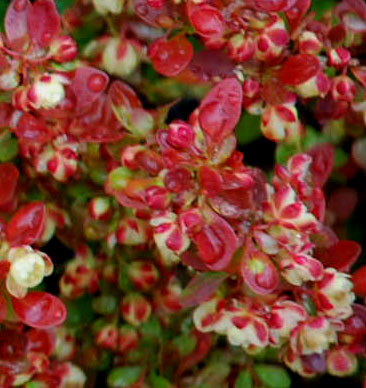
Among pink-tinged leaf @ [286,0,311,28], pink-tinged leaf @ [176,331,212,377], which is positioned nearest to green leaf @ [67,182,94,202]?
pink-tinged leaf @ [176,331,212,377]

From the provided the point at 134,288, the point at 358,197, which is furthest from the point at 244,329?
the point at 358,197

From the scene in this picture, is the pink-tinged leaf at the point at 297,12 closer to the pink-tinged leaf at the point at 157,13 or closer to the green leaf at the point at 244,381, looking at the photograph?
the pink-tinged leaf at the point at 157,13

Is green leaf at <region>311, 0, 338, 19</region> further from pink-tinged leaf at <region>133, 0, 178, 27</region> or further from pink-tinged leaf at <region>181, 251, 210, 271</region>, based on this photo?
pink-tinged leaf at <region>181, 251, 210, 271</region>

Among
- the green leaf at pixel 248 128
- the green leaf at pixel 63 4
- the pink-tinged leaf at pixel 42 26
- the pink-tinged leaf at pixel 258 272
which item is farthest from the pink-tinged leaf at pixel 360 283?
the green leaf at pixel 63 4

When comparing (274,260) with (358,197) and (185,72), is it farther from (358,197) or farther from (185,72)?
(358,197)

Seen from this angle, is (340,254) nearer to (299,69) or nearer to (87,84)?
(299,69)

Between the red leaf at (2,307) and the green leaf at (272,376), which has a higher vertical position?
the red leaf at (2,307)
